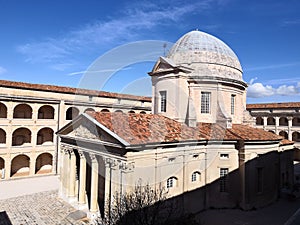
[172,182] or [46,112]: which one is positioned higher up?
[46,112]

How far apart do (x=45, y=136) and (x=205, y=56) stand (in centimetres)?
2591

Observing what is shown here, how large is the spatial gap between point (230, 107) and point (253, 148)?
5.87m

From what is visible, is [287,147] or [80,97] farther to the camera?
[80,97]

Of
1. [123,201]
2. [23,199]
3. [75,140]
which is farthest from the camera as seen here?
[23,199]

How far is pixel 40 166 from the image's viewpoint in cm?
3588

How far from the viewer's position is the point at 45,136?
1403 inches

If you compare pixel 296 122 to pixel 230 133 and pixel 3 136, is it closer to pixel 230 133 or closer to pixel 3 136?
pixel 230 133

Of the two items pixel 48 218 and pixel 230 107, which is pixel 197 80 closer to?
pixel 230 107

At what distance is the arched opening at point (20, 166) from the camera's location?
33.4m

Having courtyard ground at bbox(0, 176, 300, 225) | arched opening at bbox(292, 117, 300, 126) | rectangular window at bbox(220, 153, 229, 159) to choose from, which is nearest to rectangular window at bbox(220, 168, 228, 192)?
rectangular window at bbox(220, 153, 229, 159)

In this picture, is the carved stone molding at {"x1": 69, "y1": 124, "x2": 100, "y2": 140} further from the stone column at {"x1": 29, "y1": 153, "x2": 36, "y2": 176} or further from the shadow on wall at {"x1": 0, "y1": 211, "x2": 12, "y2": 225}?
the stone column at {"x1": 29, "y1": 153, "x2": 36, "y2": 176}

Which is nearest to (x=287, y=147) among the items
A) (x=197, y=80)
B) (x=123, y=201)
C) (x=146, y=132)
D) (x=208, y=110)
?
(x=208, y=110)

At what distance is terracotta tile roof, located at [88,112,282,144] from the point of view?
56.2ft

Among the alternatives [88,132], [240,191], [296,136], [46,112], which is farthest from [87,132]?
[296,136]
